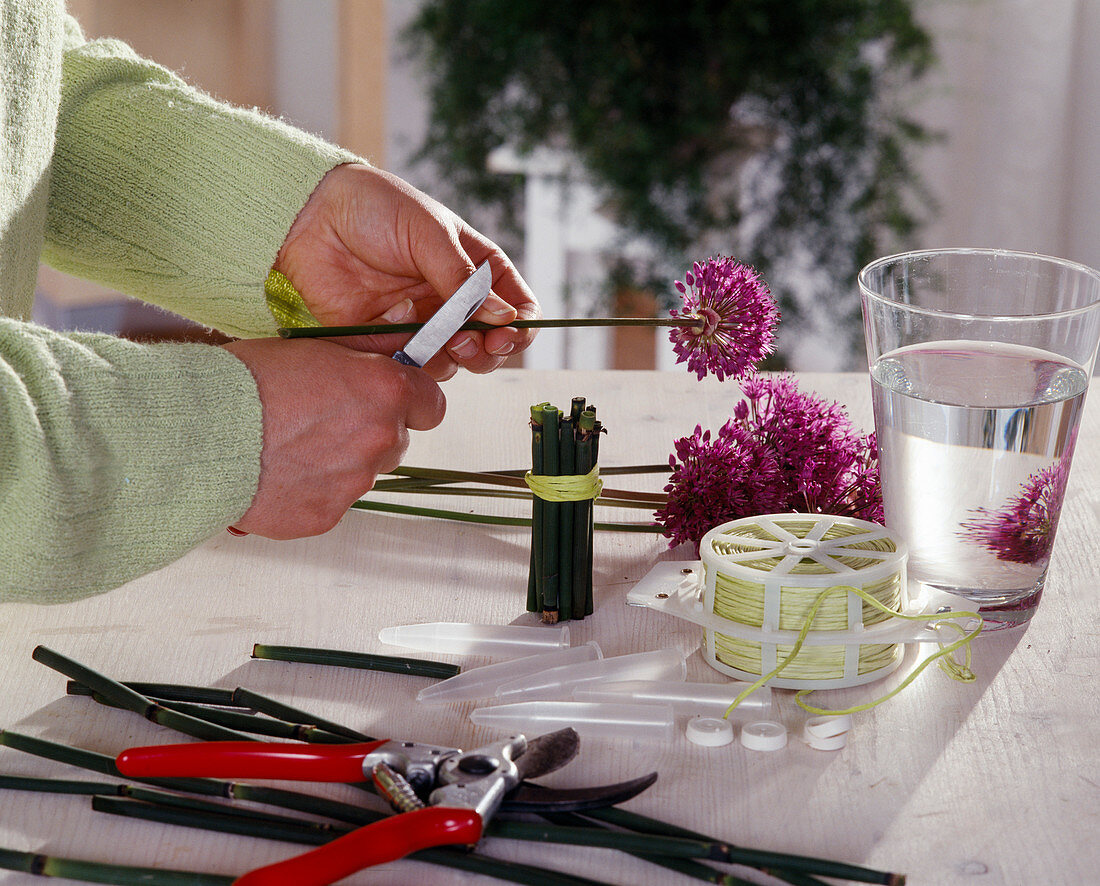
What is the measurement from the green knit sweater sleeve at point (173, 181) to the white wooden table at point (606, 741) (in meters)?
0.20

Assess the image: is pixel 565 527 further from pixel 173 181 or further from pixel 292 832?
pixel 173 181

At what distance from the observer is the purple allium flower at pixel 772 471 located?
2.32 feet

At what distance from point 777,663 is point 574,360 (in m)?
1.91

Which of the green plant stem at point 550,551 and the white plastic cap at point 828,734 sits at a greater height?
the green plant stem at point 550,551

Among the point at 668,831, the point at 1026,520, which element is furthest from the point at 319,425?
the point at 1026,520

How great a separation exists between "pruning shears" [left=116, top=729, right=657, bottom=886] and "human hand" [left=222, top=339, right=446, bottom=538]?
0.51ft

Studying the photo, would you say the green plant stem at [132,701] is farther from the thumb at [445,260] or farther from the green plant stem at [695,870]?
the thumb at [445,260]

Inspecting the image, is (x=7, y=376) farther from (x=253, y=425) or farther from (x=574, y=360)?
(x=574, y=360)

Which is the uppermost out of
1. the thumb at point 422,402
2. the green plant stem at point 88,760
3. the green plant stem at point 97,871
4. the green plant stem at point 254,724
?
the thumb at point 422,402

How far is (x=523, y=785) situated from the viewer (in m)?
0.49

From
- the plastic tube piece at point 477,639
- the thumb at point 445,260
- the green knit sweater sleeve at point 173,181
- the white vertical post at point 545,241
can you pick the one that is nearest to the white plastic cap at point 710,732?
the plastic tube piece at point 477,639

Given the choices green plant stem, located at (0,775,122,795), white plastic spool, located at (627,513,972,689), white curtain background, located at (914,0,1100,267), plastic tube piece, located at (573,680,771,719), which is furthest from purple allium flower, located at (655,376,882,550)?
white curtain background, located at (914,0,1100,267)

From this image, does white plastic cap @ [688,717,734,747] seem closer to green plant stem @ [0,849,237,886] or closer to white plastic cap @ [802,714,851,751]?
white plastic cap @ [802,714,851,751]

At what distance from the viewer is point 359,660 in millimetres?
612
